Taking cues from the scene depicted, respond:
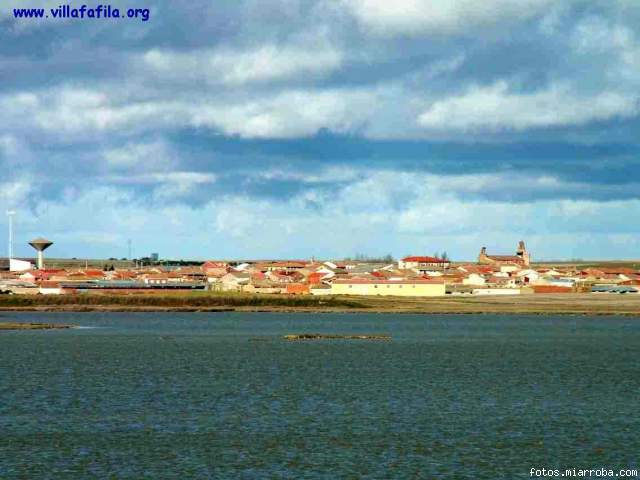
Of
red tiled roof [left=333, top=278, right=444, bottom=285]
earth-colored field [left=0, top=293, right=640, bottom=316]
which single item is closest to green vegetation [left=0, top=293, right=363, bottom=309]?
earth-colored field [left=0, top=293, right=640, bottom=316]

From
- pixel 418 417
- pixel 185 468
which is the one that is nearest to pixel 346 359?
pixel 418 417

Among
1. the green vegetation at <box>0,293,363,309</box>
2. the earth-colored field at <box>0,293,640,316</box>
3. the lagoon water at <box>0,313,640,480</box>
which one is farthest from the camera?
the green vegetation at <box>0,293,363,309</box>

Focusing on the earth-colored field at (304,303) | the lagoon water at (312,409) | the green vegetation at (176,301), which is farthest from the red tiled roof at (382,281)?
the lagoon water at (312,409)

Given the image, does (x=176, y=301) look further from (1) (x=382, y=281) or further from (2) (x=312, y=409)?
(2) (x=312, y=409)

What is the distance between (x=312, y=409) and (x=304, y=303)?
384 ft

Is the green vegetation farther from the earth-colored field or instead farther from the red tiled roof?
the red tiled roof

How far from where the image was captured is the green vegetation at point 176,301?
527 ft

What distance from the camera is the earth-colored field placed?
153 m

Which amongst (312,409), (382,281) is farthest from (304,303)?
(312,409)

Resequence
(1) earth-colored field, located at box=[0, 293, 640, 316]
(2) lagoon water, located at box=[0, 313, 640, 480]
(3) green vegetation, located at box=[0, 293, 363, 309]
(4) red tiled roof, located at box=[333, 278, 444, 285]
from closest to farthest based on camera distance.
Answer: (2) lagoon water, located at box=[0, 313, 640, 480] → (1) earth-colored field, located at box=[0, 293, 640, 316] → (3) green vegetation, located at box=[0, 293, 363, 309] → (4) red tiled roof, located at box=[333, 278, 444, 285]

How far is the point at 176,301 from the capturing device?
16438cm

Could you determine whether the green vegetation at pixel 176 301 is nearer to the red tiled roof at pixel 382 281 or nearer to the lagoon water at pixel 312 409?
the red tiled roof at pixel 382 281

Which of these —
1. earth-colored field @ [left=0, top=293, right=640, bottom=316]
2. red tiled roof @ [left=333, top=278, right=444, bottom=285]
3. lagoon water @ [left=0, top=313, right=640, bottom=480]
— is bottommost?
lagoon water @ [left=0, top=313, right=640, bottom=480]

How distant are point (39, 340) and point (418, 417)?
5537 cm
